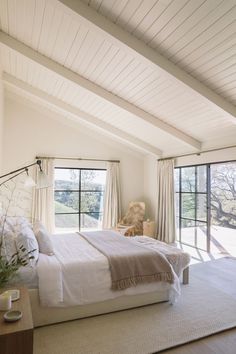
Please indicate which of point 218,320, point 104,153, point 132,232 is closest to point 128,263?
point 218,320

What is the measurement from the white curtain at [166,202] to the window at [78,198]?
154cm

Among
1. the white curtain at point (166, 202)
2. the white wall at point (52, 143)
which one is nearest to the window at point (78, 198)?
the white wall at point (52, 143)

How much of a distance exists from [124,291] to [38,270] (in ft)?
3.13

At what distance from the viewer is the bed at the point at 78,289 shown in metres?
2.48

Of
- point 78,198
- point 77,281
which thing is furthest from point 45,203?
point 77,281

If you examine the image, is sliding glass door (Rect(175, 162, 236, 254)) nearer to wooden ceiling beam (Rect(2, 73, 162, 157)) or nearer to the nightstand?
wooden ceiling beam (Rect(2, 73, 162, 157))

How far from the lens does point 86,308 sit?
2.70m

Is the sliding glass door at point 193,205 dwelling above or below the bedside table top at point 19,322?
above

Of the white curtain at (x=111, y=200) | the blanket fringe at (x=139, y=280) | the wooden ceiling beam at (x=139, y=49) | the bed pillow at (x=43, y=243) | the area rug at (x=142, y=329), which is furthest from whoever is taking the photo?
the white curtain at (x=111, y=200)

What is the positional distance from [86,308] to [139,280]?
64cm

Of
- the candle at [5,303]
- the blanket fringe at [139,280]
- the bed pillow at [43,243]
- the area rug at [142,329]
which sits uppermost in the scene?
the bed pillow at [43,243]

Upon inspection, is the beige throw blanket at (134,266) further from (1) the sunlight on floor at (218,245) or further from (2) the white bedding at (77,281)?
(1) the sunlight on floor at (218,245)

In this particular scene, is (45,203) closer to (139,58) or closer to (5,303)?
(139,58)

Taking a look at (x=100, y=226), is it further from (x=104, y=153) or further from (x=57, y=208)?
(x=104, y=153)
